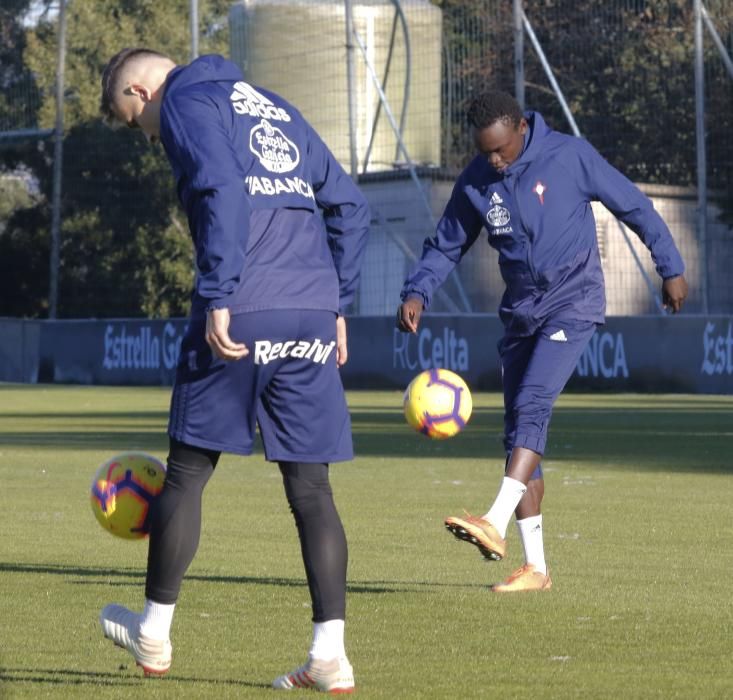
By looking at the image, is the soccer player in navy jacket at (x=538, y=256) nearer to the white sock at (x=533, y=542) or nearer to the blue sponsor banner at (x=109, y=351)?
the white sock at (x=533, y=542)

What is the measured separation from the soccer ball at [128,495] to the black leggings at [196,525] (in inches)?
26.6

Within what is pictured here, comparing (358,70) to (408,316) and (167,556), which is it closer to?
(408,316)

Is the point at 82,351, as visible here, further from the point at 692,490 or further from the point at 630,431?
the point at 692,490

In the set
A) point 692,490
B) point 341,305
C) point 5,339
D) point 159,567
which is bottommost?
point 5,339

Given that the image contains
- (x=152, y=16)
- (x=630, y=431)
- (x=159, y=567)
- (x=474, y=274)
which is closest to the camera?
(x=159, y=567)

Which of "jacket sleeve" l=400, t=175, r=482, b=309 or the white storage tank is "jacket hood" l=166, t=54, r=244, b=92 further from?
the white storage tank

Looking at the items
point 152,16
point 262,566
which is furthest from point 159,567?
point 152,16

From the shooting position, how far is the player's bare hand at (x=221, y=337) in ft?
18.3

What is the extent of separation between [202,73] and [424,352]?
24213 millimetres

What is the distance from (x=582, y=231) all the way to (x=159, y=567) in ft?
10.9

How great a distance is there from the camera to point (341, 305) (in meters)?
6.11

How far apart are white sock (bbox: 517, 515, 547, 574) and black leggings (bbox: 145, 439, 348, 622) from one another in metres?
2.61

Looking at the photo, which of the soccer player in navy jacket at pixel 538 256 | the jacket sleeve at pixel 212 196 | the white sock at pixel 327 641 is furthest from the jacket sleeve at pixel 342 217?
the soccer player in navy jacket at pixel 538 256

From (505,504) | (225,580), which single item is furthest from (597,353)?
(505,504)
